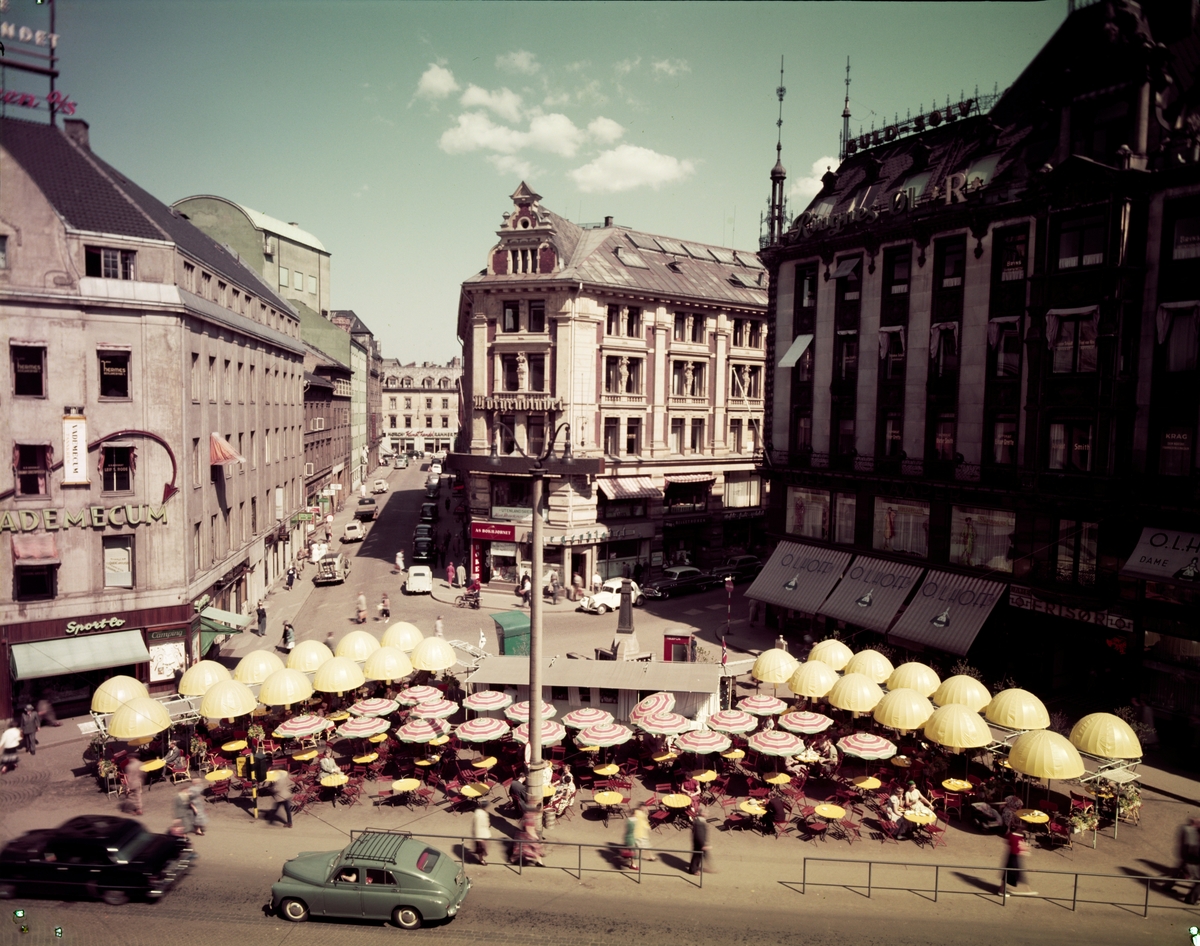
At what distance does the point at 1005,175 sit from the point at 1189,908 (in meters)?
27.1

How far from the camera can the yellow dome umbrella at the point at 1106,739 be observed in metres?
21.3

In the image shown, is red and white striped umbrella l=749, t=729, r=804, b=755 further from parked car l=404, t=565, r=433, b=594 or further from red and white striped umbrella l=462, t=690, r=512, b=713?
parked car l=404, t=565, r=433, b=594

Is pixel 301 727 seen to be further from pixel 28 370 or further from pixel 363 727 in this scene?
pixel 28 370

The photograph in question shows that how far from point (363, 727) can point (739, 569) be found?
116 feet

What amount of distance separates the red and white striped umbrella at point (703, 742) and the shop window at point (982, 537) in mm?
15898

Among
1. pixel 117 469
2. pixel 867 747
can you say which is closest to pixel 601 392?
pixel 117 469

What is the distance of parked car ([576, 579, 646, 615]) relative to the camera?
154ft

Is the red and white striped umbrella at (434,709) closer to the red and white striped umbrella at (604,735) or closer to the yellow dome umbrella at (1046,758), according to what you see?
the red and white striped umbrella at (604,735)

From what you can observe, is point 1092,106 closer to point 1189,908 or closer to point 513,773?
point 1189,908

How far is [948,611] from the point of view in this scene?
3325cm

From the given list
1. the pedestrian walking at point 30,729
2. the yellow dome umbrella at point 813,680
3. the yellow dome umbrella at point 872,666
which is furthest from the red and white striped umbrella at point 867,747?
the pedestrian walking at point 30,729

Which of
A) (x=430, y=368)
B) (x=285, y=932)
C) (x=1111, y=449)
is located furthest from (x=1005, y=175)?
(x=430, y=368)

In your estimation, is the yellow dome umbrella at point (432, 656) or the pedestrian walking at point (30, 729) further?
the yellow dome umbrella at point (432, 656)

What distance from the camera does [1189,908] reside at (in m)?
17.7
